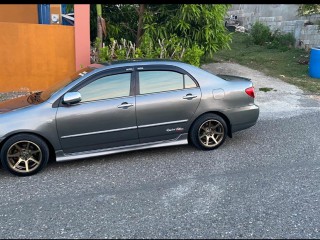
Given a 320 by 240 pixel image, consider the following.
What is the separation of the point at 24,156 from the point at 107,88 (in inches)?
54.7

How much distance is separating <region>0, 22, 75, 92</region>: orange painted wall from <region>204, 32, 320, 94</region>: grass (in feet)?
19.1

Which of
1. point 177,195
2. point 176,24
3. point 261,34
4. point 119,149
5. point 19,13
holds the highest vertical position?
point 19,13

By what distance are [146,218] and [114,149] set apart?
1.55 metres

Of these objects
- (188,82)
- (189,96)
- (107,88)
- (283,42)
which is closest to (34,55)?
(107,88)

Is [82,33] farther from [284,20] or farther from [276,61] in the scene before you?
[284,20]

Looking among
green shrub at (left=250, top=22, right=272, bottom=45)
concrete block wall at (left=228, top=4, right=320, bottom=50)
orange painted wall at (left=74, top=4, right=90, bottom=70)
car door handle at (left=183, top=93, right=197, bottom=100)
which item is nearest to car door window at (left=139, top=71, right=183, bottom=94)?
car door handle at (left=183, top=93, right=197, bottom=100)

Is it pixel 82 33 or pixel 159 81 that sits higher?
pixel 82 33

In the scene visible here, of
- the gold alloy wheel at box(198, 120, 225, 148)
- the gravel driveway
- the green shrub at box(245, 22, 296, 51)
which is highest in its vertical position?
the green shrub at box(245, 22, 296, 51)

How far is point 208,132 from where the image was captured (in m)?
5.14

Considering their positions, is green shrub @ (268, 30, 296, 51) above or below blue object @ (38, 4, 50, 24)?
below

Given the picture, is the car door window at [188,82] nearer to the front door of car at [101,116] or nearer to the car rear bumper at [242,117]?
Answer: the car rear bumper at [242,117]

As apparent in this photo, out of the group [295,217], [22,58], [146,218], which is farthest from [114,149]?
[22,58]

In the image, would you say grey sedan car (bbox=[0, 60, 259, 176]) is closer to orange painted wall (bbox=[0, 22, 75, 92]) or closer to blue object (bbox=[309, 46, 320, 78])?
orange painted wall (bbox=[0, 22, 75, 92])

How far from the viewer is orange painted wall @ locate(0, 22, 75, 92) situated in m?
8.11
